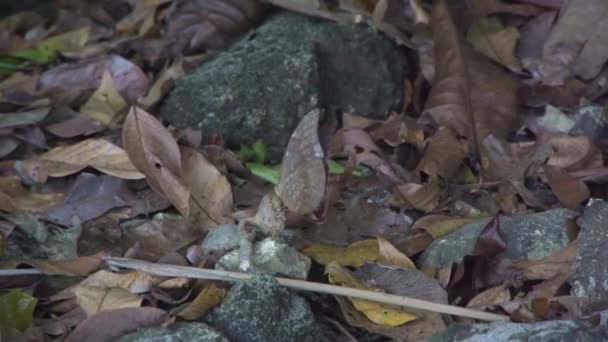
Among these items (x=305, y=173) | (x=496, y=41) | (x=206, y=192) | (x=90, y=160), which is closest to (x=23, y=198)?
(x=90, y=160)

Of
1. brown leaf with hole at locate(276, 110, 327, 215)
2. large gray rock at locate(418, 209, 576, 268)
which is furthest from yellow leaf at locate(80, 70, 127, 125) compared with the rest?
large gray rock at locate(418, 209, 576, 268)

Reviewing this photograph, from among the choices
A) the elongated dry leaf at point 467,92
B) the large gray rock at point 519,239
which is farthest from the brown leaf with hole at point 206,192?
the elongated dry leaf at point 467,92

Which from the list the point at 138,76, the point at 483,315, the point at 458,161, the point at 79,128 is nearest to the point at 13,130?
the point at 79,128

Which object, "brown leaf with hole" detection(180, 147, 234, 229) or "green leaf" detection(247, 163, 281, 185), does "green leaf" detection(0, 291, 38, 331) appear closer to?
"brown leaf with hole" detection(180, 147, 234, 229)

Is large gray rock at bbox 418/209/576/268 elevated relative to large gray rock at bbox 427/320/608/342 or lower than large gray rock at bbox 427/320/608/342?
lower

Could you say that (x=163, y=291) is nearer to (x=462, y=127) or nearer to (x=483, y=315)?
(x=483, y=315)

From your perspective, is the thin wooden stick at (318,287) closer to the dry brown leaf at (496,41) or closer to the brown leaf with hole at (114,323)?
the brown leaf with hole at (114,323)

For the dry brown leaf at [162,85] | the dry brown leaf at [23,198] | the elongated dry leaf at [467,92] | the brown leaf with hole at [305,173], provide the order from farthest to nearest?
the dry brown leaf at [162,85], the elongated dry leaf at [467,92], the dry brown leaf at [23,198], the brown leaf with hole at [305,173]
